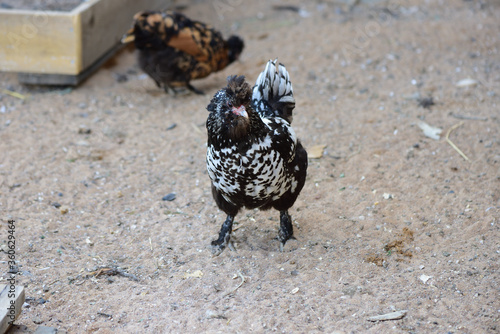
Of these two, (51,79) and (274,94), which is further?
(51,79)

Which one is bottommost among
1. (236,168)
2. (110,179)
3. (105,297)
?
(110,179)

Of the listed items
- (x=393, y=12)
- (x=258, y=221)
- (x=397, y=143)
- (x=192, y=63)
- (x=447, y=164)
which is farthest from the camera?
(x=393, y=12)

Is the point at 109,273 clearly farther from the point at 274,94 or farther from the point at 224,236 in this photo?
the point at 274,94

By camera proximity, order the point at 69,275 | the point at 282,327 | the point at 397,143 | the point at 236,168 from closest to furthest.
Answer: the point at 282,327 < the point at 236,168 < the point at 69,275 < the point at 397,143

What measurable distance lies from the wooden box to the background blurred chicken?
22.5 inches

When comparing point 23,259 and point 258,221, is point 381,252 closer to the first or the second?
point 258,221

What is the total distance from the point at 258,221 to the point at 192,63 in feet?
9.00

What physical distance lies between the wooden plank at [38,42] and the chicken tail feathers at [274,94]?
309 centimetres

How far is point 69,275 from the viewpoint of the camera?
3.44 m

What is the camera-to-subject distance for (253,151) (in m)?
3.14

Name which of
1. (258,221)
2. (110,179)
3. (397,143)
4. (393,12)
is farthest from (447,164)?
(393,12)

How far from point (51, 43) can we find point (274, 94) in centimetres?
337

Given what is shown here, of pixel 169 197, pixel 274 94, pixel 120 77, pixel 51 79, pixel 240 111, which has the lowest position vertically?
pixel 120 77

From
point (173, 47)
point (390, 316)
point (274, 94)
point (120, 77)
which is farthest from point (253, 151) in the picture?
point (120, 77)
